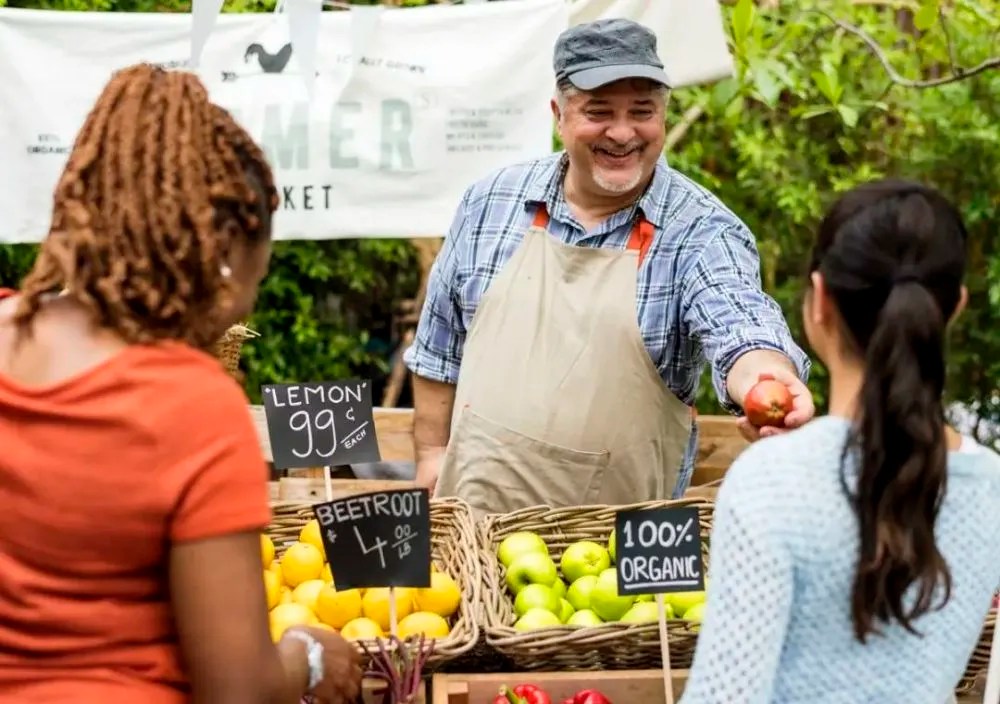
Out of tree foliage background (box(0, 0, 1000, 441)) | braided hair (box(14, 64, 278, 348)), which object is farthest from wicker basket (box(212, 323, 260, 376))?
tree foliage background (box(0, 0, 1000, 441))

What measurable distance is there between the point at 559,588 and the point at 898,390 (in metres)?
1.15

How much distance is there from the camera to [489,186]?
3.16 m

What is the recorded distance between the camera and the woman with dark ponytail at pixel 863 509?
146cm

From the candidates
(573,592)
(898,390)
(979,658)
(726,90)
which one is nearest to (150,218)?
(898,390)

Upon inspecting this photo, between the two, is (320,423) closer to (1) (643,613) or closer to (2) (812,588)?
(1) (643,613)

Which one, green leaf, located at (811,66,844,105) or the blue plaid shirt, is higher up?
green leaf, located at (811,66,844,105)

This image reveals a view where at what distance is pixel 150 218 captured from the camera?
1348 millimetres

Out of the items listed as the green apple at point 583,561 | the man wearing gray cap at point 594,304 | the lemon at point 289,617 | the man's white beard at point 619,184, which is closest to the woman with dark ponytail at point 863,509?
the lemon at point 289,617

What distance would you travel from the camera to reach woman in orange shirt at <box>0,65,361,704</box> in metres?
1.32

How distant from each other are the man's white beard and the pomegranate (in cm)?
73

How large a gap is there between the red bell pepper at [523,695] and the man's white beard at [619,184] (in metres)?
1.23

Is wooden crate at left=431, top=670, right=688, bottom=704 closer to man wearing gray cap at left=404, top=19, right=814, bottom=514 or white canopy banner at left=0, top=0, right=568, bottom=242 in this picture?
man wearing gray cap at left=404, top=19, right=814, bottom=514

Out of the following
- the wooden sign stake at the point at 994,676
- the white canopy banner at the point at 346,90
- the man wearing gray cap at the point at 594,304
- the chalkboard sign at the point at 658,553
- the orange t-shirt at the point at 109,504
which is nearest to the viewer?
the orange t-shirt at the point at 109,504

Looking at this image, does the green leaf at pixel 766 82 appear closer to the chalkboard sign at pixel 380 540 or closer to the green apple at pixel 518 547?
the green apple at pixel 518 547
